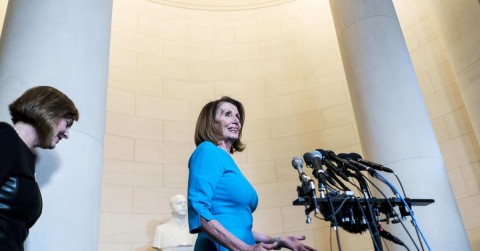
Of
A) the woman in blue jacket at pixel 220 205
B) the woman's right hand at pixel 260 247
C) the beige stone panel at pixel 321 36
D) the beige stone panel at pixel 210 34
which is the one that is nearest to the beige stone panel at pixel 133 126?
the beige stone panel at pixel 210 34

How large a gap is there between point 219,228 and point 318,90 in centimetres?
597

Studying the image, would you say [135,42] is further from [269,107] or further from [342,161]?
[342,161]

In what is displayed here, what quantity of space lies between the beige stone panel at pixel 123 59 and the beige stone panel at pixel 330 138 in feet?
9.86

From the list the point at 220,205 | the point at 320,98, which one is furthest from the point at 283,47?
the point at 220,205

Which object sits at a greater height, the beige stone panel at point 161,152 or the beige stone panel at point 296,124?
the beige stone panel at point 296,124

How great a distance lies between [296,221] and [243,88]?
2429mm

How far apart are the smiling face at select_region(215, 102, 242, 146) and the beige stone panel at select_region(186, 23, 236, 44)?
18.7 feet

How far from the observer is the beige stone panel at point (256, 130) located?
7621mm

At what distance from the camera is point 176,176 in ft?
23.1

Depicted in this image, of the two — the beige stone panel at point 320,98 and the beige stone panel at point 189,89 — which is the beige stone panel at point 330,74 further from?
the beige stone panel at point 189,89

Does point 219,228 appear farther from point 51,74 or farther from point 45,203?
point 51,74

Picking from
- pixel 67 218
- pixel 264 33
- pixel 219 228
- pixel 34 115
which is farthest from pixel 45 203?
pixel 264 33

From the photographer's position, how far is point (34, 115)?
2.23 meters

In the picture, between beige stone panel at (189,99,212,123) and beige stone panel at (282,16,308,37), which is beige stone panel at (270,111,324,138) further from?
beige stone panel at (282,16,308,37)
